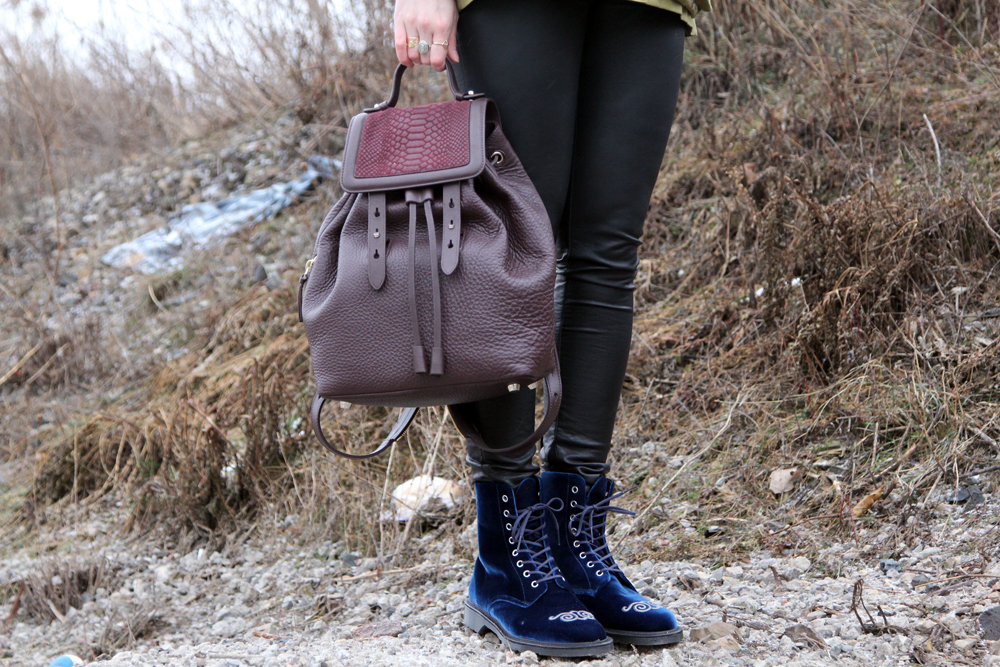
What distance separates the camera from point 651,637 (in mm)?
1420

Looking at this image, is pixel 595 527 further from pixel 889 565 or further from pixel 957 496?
pixel 957 496

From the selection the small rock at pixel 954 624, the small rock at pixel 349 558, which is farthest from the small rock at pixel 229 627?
the small rock at pixel 954 624

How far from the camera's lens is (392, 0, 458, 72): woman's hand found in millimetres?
1329

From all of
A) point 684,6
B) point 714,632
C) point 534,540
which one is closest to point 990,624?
point 714,632

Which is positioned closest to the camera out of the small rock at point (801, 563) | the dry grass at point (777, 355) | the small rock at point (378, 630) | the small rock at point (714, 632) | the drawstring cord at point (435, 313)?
the drawstring cord at point (435, 313)

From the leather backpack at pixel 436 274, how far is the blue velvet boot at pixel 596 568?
0.68ft

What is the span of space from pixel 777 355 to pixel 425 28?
5.71 ft

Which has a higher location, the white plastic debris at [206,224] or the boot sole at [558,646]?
the white plastic debris at [206,224]

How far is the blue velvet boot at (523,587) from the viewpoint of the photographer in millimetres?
1379

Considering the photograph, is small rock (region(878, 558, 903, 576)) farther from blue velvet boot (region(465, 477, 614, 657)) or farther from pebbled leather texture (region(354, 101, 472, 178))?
pebbled leather texture (region(354, 101, 472, 178))

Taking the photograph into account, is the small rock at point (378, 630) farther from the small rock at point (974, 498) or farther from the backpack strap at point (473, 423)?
the small rock at point (974, 498)

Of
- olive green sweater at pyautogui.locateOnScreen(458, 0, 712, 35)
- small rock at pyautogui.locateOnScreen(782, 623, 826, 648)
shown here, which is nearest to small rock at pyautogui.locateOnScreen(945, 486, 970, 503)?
small rock at pyautogui.locateOnScreen(782, 623, 826, 648)

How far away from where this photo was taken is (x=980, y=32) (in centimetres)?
343

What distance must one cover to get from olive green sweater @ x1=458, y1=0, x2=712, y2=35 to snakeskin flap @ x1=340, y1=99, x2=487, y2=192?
0.20m
